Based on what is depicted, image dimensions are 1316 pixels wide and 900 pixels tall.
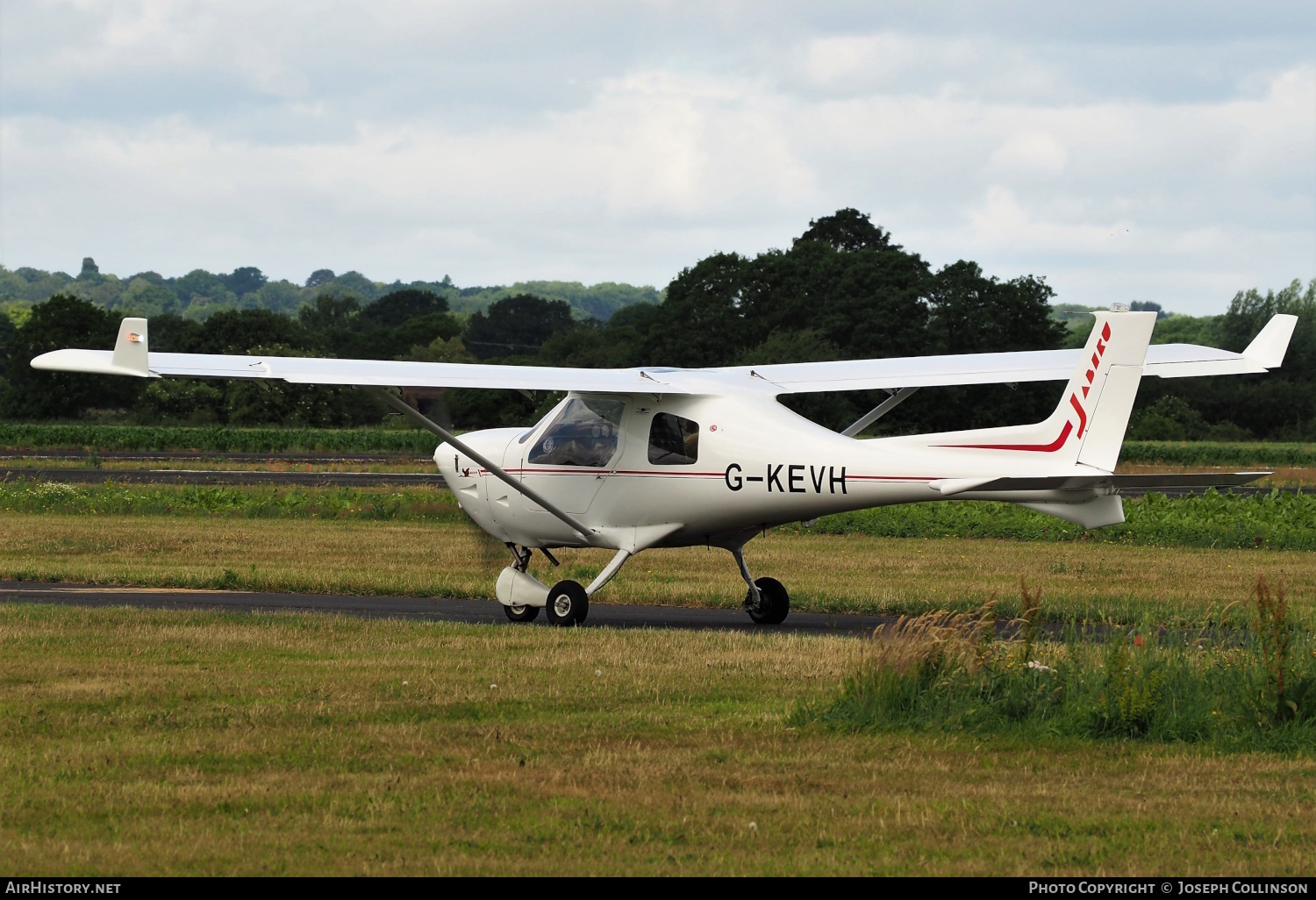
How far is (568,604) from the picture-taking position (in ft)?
51.7

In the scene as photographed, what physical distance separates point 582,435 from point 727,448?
1898 mm

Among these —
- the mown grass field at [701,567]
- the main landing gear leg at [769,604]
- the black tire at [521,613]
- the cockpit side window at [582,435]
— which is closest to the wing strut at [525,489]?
the cockpit side window at [582,435]

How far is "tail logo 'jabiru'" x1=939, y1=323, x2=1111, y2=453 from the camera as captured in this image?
13.2m

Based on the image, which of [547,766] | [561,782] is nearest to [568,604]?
[547,766]

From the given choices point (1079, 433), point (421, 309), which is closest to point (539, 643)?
point (1079, 433)

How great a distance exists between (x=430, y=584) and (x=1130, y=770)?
1254 centimetres

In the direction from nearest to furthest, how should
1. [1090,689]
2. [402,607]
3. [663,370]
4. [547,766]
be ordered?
[547,766] → [1090,689] → [663,370] → [402,607]

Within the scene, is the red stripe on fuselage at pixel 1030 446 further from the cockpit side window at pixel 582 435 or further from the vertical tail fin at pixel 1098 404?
the cockpit side window at pixel 582 435

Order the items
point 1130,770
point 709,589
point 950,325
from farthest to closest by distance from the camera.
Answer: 1. point 950,325
2. point 709,589
3. point 1130,770

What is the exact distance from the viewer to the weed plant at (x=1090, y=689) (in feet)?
31.4

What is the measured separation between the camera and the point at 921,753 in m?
9.05

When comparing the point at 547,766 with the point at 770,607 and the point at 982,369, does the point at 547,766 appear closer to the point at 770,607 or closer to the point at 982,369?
the point at 770,607

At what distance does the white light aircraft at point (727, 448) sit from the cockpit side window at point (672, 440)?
0.06 ft
